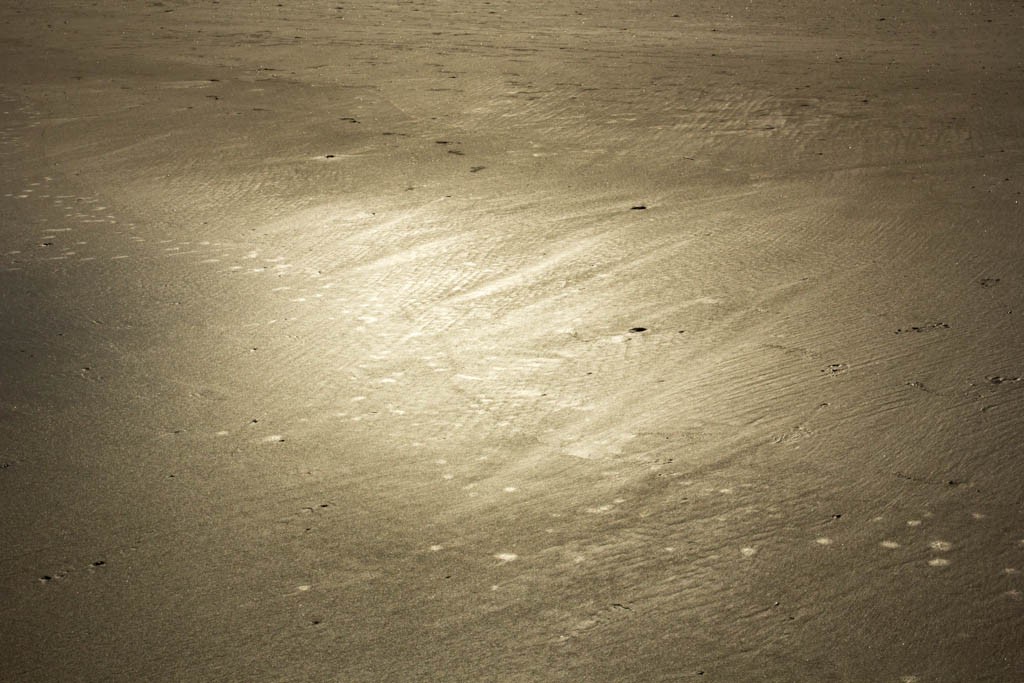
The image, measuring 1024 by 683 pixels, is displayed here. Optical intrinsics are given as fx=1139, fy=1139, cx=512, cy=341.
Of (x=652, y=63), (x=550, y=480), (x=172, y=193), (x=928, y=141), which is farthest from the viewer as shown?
(x=652, y=63)

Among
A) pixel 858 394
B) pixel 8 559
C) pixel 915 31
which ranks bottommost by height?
pixel 8 559

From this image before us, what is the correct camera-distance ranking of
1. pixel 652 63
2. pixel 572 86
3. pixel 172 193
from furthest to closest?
pixel 652 63
pixel 572 86
pixel 172 193

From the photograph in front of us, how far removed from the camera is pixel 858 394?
10.6ft

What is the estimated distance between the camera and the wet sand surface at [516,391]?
91.3 inches

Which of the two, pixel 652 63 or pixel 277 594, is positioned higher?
pixel 652 63

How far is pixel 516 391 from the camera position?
3301 millimetres

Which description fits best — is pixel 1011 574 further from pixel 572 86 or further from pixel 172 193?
pixel 572 86

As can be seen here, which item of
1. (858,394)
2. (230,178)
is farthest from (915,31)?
(858,394)

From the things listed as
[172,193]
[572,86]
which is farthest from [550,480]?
[572,86]

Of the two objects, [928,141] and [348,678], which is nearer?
[348,678]

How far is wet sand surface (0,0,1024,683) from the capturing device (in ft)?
7.61

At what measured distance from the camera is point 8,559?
2.57 meters

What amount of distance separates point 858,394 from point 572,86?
466cm

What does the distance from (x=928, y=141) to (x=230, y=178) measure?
364cm
